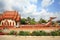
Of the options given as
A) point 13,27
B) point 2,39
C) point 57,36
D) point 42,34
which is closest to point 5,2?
point 13,27

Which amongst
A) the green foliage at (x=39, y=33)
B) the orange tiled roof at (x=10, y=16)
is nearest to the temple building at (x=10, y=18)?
the orange tiled roof at (x=10, y=16)

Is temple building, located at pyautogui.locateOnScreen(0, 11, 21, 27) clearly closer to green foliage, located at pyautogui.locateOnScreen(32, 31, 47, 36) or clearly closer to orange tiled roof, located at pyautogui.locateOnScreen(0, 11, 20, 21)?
orange tiled roof, located at pyautogui.locateOnScreen(0, 11, 20, 21)

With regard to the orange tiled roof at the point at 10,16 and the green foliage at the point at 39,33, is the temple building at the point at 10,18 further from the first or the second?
the green foliage at the point at 39,33

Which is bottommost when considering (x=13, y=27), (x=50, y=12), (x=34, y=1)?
(x=13, y=27)

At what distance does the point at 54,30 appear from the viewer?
2.96 m

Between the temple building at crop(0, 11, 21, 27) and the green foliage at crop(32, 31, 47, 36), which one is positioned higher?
the temple building at crop(0, 11, 21, 27)

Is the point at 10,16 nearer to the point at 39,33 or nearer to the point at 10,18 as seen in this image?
the point at 10,18

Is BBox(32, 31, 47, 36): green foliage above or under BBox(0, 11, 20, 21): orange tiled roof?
under

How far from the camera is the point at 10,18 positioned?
9.74 feet

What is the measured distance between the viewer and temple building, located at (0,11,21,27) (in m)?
2.96

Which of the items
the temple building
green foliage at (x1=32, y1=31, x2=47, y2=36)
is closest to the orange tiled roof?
the temple building

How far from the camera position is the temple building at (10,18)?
9.73 ft

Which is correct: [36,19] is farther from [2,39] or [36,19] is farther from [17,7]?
[2,39]

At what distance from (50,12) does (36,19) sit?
0.88 ft
